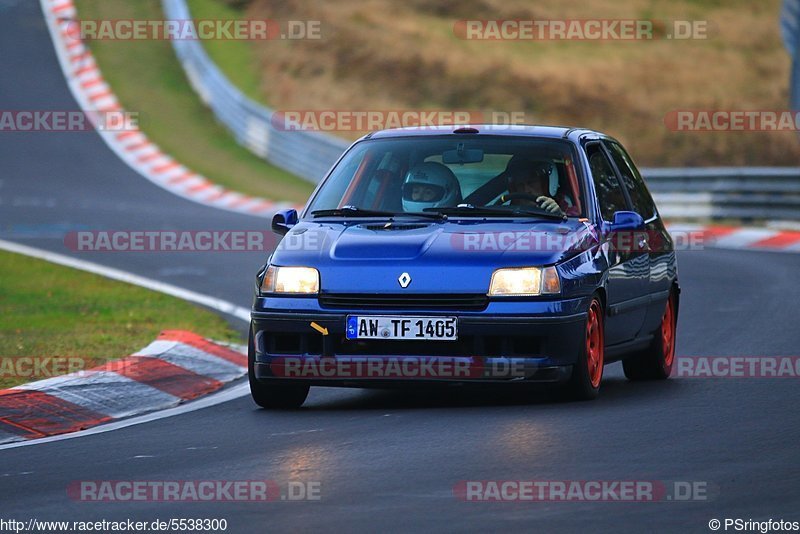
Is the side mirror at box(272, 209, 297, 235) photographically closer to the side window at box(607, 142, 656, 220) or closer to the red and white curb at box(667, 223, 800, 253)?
the side window at box(607, 142, 656, 220)

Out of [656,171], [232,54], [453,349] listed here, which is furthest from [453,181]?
[232,54]

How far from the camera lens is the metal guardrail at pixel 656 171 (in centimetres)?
2412

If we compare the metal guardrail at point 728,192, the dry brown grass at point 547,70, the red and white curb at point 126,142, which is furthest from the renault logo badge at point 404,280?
the dry brown grass at point 547,70

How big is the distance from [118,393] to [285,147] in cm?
2183

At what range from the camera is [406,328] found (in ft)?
29.3

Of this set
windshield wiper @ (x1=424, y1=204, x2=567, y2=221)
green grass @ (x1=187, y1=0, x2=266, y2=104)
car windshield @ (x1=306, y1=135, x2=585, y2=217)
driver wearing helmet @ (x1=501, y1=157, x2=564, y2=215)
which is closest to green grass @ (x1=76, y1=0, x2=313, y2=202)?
green grass @ (x1=187, y1=0, x2=266, y2=104)

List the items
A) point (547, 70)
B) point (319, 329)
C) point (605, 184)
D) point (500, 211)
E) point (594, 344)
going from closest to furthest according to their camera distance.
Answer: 1. point (319, 329)
2. point (594, 344)
3. point (500, 211)
4. point (605, 184)
5. point (547, 70)

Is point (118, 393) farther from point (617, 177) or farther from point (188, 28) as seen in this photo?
point (188, 28)

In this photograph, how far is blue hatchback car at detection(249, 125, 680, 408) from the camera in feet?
29.3

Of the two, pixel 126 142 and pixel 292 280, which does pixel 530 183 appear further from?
pixel 126 142

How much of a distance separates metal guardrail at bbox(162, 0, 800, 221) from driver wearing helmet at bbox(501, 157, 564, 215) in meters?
14.4

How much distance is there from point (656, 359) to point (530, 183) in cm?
157

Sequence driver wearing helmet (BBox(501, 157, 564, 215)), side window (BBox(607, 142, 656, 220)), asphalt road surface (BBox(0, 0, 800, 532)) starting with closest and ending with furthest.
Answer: asphalt road surface (BBox(0, 0, 800, 532)) < driver wearing helmet (BBox(501, 157, 564, 215)) < side window (BBox(607, 142, 656, 220))

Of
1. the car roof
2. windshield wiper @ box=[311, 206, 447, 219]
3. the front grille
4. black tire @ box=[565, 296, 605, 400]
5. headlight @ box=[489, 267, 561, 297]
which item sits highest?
the car roof
